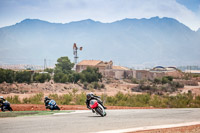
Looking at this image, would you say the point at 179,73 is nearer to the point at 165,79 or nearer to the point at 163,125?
the point at 165,79

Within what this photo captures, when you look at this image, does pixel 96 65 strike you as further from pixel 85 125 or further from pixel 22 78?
pixel 85 125

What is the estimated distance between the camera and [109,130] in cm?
1091

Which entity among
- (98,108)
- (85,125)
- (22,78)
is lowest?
(85,125)

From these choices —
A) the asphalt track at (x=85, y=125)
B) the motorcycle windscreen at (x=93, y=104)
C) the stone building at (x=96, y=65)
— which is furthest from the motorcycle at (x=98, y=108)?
the stone building at (x=96, y=65)

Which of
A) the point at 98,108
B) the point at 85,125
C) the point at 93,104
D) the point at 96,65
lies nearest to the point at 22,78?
the point at 93,104

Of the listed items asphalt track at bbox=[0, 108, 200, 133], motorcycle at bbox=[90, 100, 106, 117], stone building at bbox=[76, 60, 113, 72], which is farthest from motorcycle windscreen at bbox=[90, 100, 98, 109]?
stone building at bbox=[76, 60, 113, 72]

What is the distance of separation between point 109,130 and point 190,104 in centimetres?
2028

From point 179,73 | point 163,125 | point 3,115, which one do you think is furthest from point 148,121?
point 179,73

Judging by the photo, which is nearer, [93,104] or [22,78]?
[93,104]

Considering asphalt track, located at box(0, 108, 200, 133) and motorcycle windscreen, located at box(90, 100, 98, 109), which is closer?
asphalt track, located at box(0, 108, 200, 133)

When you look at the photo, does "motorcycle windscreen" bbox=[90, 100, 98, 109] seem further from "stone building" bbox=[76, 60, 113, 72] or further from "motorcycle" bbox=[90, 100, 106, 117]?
"stone building" bbox=[76, 60, 113, 72]

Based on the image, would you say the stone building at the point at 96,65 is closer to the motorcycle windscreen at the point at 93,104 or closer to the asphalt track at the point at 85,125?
the motorcycle windscreen at the point at 93,104

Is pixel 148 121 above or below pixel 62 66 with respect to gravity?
below

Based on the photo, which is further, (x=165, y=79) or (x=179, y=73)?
(x=179, y=73)
